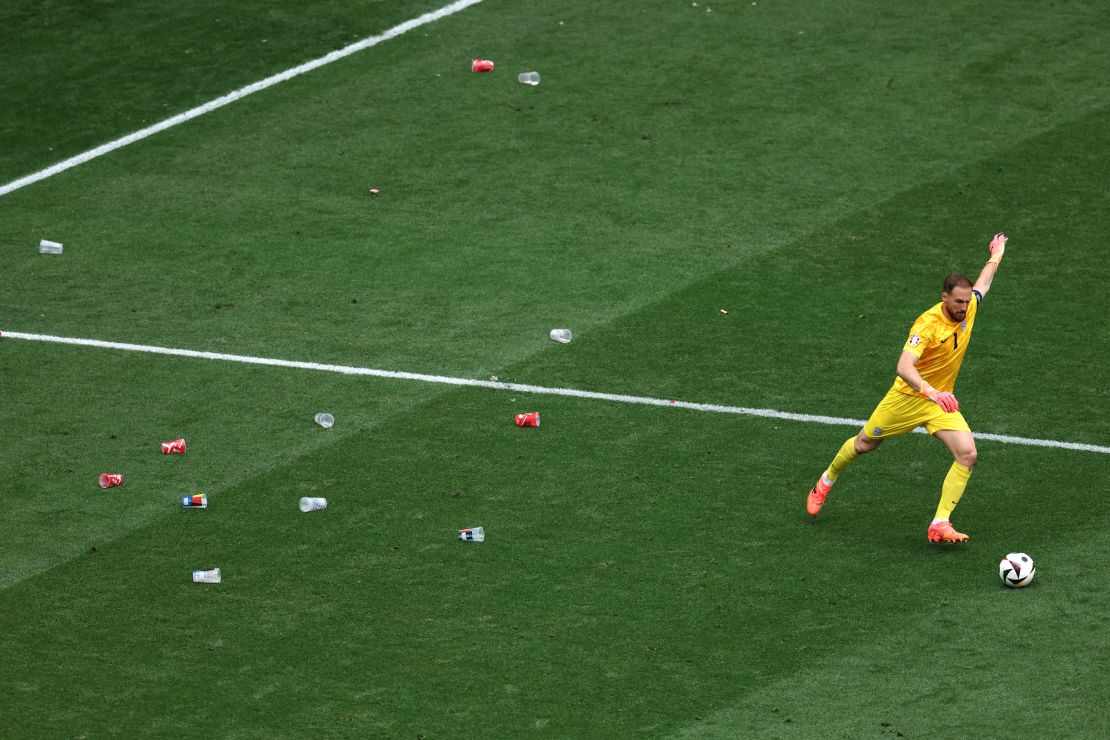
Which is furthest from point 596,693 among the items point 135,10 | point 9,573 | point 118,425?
point 135,10

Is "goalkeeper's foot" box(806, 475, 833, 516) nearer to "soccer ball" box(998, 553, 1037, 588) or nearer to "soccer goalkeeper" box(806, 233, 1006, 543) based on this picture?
"soccer goalkeeper" box(806, 233, 1006, 543)

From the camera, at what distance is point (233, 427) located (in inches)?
500

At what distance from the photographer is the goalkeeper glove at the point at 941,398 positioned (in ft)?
33.5

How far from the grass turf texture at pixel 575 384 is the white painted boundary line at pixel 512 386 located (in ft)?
0.47

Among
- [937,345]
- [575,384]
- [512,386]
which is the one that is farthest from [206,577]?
[937,345]

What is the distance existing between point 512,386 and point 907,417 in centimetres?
350

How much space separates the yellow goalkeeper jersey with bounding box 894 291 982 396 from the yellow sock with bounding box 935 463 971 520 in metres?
0.55

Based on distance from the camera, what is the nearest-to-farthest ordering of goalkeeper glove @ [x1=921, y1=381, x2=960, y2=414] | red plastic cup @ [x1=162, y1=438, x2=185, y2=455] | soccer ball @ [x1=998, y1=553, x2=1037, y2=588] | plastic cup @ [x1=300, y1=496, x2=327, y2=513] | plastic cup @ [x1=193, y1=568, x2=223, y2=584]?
soccer ball @ [x1=998, y1=553, x2=1037, y2=588] → goalkeeper glove @ [x1=921, y1=381, x2=960, y2=414] → plastic cup @ [x1=193, y1=568, x2=223, y2=584] → plastic cup @ [x1=300, y1=496, x2=327, y2=513] → red plastic cup @ [x1=162, y1=438, x2=185, y2=455]

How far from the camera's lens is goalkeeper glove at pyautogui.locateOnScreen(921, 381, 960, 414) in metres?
10.2

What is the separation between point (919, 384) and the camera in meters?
10.3

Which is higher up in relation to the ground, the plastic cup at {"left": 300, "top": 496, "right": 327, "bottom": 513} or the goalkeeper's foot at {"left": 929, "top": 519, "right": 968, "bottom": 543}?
the goalkeeper's foot at {"left": 929, "top": 519, "right": 968, "bottom": 543}

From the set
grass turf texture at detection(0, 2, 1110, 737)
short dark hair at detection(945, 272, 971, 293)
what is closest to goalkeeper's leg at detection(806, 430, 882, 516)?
grass turf texture at detection(0, 2, 1110, 737)

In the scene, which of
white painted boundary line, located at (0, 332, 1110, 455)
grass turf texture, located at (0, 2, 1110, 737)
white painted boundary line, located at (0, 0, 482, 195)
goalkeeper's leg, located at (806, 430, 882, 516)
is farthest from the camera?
white painted boundary line, located at (0, 0, 482, 195)

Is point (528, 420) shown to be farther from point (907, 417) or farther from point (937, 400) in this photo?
point (937, 400)
